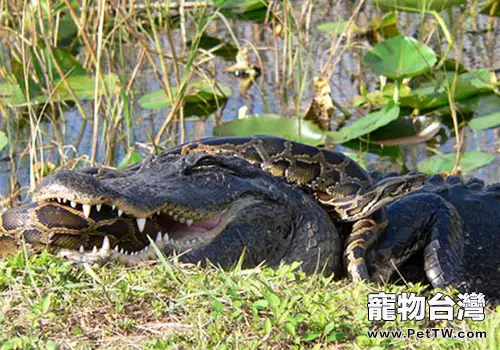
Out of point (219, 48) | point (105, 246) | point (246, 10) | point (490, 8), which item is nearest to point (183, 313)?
point (105, 246)

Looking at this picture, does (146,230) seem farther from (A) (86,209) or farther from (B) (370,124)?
(B) (370,124)

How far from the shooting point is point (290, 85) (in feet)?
30.5

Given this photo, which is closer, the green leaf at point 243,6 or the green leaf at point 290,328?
the green leaf at point 290,328

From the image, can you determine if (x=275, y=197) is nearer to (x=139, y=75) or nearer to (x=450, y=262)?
(x=450, y=262)

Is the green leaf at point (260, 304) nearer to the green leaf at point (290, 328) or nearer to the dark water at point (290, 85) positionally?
the green leaf at point (290, 328)

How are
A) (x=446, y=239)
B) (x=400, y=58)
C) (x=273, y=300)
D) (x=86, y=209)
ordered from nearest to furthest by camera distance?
(x=273, y=300) → (x=86, y=209) → (x=446, y=239) → (x=400, y=58)

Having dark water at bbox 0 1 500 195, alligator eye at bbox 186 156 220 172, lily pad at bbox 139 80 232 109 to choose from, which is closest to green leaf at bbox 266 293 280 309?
alligator eye at bbox 186 156 220 172

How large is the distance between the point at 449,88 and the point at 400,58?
0.58 meters

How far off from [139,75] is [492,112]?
151 inches

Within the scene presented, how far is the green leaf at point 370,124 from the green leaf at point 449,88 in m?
0.82

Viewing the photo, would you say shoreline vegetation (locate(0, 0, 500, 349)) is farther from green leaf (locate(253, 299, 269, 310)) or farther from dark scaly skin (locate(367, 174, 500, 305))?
dark scaly skin (locate(367, 174, 500, 305))

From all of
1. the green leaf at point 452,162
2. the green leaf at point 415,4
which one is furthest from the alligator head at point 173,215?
the green leaf at point 415,4

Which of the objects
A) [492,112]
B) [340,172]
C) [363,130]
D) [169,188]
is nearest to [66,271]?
[169,188]

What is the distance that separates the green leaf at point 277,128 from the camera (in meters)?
8.15
